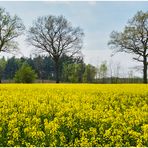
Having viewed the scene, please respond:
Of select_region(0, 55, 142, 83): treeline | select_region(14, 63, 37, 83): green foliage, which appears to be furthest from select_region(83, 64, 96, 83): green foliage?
select_region(14, 63, 37, 83): green foliage

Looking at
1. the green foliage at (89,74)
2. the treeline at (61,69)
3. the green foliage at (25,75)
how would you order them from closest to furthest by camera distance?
the green foliage at (25,75) → the treeline at (61,69) → the green foliage at (89,74)

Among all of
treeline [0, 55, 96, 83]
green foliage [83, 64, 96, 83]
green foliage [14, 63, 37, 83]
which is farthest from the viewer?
green foliage [83, 64, 96, 83]

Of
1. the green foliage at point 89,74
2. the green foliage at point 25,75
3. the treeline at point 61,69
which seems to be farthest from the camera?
the green foliage at point 89,74

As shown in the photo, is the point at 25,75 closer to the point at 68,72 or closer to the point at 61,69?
the point at 68,72

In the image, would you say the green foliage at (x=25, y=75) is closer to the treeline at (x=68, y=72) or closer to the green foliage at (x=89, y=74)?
the treeline at (x=68, y=72)

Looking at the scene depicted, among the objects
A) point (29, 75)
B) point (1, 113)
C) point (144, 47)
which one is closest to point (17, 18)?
point (29, 75)

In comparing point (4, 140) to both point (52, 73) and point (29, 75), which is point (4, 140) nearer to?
point (29, 75)

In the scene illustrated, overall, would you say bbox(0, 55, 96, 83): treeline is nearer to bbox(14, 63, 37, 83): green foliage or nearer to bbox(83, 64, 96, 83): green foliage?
bbox(83, 64, 96, 83): green foliage

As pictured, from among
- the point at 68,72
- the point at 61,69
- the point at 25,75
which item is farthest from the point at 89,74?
the point at 25,75

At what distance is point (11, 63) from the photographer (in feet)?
405

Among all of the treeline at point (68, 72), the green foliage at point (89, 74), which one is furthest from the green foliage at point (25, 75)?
the green foliage at point (89, 74)

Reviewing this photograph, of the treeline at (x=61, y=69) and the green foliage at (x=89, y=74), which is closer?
the treeline at (x=61, y=69)

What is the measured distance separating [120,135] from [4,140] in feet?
7.03

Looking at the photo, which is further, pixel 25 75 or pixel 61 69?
pixel 61 69
